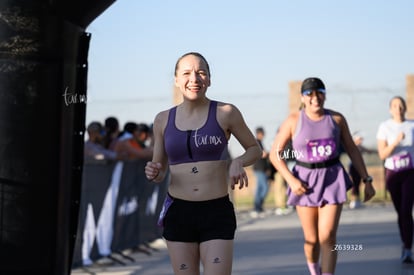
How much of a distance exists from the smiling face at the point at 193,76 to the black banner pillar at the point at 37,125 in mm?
1339

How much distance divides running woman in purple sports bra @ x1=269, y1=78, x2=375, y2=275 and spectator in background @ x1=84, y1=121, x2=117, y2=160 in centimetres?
361

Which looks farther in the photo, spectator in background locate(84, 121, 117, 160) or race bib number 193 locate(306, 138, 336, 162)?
spectator in background locate(84, 121, 117, 160)

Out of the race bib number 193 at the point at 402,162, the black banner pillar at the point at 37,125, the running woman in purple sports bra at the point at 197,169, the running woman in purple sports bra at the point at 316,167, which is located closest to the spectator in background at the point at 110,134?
the race bib number 193 at the point at 402,162

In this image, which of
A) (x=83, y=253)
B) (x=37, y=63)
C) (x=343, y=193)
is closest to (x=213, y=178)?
(x=37, y=63)

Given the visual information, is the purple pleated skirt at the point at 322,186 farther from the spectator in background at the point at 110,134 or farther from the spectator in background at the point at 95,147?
the spectator in background at the point at 110,134

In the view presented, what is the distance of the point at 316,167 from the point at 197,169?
3.01 meters

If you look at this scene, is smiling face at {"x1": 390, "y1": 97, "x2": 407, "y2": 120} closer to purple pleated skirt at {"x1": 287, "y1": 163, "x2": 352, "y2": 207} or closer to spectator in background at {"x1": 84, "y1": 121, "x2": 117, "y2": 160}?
purple pleated skirt at {"x1": 287, "y1": 163, "x2": 352, "y2": 207}

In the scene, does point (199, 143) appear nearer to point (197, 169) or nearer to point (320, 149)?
point (197, 169)

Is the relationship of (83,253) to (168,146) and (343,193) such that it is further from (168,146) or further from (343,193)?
(168,146)

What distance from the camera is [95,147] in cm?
1317

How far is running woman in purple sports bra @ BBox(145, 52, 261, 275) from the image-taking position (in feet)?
21.1

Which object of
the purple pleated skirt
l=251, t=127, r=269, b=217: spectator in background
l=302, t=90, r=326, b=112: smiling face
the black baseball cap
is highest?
the black baseball cap

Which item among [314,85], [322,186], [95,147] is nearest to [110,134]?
[95,147]

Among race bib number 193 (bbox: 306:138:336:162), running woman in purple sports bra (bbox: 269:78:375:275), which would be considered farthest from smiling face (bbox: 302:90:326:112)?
race bib number 193 (bbox: 306:138:336:162)
